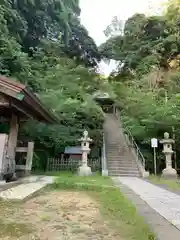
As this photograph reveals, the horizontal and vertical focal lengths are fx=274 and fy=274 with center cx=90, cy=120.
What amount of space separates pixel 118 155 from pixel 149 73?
9961 mm

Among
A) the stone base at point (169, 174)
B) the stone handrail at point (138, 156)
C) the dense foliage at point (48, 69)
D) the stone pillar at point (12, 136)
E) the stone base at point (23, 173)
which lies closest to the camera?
the stone pillar at point (12, 136)

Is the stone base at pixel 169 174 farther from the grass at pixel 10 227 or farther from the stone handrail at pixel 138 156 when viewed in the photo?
the grass at pixel 10 227

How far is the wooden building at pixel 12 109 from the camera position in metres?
6.60

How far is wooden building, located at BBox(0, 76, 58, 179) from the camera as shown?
6602mm

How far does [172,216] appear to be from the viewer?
4355 millimetres

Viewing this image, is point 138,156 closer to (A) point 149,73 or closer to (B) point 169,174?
(B) point 169,174

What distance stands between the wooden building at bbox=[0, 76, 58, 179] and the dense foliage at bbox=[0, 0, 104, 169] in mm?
4327

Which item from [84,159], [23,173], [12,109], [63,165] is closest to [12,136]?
[12,109]

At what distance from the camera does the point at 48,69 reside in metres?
21.1

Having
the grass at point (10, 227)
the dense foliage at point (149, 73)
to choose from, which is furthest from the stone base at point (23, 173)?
the dense foliage at point (149, 73)

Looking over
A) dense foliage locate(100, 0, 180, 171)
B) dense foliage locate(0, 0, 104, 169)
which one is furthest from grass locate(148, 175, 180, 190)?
dense foliage locate(0, 0, 104, 169)

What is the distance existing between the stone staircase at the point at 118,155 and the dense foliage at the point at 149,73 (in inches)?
51.2

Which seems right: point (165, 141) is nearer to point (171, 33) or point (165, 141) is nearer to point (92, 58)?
point (171, 33)

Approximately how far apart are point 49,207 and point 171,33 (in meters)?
25.7
